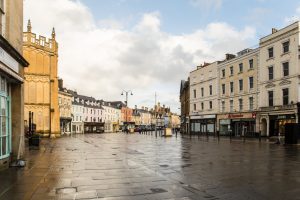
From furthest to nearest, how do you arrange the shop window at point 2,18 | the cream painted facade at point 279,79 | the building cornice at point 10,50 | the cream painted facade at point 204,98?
the cream painted facade at point 204,98
the cream painted facade at point 279,79
the shop window at point 2,18
the building cornice at point 10,50

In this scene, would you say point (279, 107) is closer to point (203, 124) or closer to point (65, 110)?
point (203, 124)

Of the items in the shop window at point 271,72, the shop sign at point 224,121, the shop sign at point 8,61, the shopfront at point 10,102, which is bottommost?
the shop sign at point 224,121

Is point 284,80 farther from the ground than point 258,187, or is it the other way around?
point 284,80

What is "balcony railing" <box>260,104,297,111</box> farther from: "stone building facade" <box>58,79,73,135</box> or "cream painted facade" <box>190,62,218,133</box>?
"stone building facade" <box>58,79,73,135</box>

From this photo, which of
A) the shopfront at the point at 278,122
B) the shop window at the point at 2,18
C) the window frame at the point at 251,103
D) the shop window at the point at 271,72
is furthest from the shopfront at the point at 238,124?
the shop window at the point at 2,18

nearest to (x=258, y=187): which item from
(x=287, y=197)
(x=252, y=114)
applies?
(x=287, y=197)

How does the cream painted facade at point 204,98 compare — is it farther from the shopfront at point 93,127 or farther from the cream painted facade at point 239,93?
the shopfront at point 93,127

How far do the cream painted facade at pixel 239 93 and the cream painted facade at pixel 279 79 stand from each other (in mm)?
1902

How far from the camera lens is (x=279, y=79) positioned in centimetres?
4028

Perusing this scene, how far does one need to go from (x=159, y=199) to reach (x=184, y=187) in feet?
5.47

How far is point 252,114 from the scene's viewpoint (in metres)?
45.3

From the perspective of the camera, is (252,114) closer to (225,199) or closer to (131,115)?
(225,199)

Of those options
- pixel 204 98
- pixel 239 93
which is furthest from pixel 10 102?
pixel 204 98

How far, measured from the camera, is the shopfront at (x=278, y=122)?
126 ft
